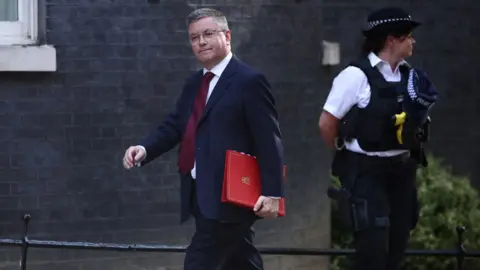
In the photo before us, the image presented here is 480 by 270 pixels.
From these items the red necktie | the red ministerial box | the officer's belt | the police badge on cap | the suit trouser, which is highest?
the police badge on cap

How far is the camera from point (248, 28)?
7941 millimetres

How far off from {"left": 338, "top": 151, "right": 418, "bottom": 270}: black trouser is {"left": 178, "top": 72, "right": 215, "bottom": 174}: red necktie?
0.84 m

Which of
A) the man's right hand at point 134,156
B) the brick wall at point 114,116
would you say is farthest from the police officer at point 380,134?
the brick wall at point 114,116

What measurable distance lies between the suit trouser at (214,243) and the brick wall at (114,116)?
2164 mm

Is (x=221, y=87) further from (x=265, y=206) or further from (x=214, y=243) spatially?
(x=214, y=243)

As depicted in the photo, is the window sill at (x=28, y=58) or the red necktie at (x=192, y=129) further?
the window sill at (x=28, y=58)

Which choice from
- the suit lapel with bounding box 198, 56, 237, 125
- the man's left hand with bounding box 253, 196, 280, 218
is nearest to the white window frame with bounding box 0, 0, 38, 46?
the suit lapel with bounding box 198, 56, 237, 125

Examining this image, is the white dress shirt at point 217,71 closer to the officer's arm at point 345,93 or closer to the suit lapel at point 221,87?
the suit lapel at point 221,87

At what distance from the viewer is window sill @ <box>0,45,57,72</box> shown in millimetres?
7262

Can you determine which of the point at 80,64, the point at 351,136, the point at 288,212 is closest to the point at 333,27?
the point at 288,212

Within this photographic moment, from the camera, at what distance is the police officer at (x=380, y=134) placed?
5.73m

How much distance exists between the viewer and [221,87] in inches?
215

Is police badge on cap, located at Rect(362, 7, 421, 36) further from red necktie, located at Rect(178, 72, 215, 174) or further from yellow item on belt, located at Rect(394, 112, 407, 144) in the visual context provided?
red necktie, located at Rect(178, 72, 215, 174)

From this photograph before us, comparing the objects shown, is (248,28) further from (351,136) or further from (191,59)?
(351,136)
